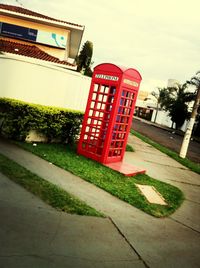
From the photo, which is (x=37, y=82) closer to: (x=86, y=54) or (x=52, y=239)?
(x=52, y=239)

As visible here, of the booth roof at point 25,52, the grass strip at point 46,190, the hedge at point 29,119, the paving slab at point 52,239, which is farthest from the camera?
the booth roof at point 25,52

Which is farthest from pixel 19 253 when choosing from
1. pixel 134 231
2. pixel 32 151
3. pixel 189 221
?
pixel 32 151

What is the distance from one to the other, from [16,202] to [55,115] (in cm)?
512

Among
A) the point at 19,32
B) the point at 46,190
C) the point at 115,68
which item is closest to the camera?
the point at 46,190

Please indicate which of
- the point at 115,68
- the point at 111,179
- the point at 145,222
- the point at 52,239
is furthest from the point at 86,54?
the point at 52,239

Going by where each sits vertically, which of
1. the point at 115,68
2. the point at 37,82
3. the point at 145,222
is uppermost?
the point at 115,68

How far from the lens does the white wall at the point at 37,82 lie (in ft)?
31.6

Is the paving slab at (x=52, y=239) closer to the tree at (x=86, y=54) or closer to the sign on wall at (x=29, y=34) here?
the sign on wall at (x=29, y=34)

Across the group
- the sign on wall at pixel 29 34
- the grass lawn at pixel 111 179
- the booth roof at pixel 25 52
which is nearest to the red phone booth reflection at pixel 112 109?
the grass lawn at pixel 111 179

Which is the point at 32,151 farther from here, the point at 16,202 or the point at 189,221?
the point at 189,221

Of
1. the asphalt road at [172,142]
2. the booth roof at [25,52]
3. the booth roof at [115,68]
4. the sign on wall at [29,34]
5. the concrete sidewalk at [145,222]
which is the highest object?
the sign on wall at [29,34]

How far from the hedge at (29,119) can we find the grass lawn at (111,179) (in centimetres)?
42

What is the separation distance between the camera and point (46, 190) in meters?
5.65

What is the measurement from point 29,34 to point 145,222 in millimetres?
18697
